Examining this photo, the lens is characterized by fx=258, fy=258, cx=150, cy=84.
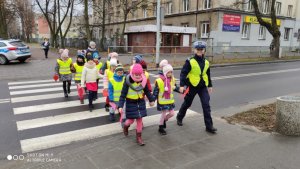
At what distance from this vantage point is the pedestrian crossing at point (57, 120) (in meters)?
4.91

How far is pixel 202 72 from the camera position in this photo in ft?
16.6

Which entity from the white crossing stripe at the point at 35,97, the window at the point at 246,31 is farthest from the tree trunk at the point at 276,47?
the white crossing stripe at the point at 35,97

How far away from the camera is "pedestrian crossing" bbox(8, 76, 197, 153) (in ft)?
16.1

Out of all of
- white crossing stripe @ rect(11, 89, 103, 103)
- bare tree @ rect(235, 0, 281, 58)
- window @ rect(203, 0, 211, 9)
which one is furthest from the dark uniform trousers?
window @ rect(203, 0, 211, 9)

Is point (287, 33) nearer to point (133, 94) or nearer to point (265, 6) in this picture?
point (265, 6)

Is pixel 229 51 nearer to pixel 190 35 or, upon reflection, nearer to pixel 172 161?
pixel 190 35

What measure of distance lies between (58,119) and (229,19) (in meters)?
28.4

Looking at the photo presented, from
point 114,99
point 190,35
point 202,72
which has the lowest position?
point 114,99

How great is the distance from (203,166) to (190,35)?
2901 centimetres

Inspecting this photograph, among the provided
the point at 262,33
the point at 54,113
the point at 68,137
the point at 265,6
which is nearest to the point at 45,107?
the point at 54,113

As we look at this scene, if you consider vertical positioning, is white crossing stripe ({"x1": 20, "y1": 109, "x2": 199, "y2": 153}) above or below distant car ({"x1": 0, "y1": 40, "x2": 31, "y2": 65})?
below

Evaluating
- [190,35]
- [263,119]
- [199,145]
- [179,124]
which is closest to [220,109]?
[263,119]

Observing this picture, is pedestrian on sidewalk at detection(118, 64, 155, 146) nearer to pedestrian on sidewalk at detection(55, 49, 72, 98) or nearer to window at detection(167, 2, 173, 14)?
pedestrian on sidewalk at detection(55, 49, 72, 98)

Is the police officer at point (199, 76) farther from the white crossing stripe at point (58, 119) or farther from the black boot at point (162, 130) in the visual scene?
the white crossing stripe at point (58, 119)
